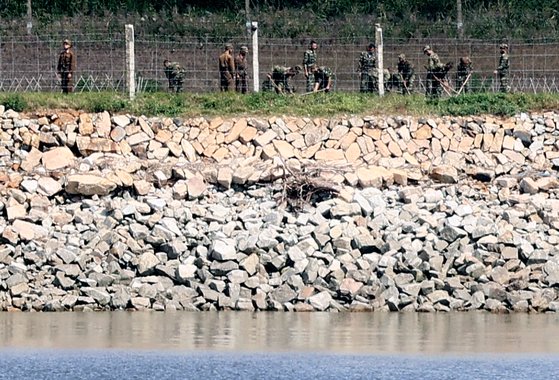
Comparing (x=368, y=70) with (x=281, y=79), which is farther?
(x=368, y=70)

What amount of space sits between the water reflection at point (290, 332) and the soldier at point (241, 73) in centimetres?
1020

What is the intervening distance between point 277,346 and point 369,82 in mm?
13465

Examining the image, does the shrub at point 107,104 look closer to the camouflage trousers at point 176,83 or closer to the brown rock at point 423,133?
the camouflage trousers at point 176,83

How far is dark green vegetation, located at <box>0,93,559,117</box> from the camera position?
103ft

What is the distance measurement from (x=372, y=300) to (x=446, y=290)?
1.19 m

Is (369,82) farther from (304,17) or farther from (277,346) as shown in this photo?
(277,346)

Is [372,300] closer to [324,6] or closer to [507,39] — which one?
[507,39]

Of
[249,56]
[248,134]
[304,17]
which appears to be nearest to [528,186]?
[248,134]

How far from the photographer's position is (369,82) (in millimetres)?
34062

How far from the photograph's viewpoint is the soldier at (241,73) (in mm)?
33875

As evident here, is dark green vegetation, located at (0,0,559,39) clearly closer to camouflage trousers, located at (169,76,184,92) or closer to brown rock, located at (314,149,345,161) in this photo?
camouflage trousers, located at (169,76,184,92)

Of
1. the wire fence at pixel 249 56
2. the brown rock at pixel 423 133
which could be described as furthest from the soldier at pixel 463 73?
the brown rock at pixel 423 133

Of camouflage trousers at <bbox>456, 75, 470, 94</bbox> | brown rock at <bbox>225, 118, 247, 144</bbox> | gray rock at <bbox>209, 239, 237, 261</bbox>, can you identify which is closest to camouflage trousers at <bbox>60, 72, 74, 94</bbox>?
brown rock at <bbox>225, 118, 247, 144</bbox>

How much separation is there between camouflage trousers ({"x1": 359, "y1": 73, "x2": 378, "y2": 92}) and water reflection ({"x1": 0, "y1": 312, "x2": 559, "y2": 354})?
397 inches
